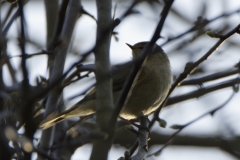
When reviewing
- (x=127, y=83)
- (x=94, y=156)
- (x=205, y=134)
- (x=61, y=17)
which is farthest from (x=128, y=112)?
(x=94, y=156)

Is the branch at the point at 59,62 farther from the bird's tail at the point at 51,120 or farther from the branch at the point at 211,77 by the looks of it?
the branch at the point at 211,77

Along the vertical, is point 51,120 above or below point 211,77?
below

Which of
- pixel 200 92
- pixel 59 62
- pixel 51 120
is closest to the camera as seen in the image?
pixel 59 62

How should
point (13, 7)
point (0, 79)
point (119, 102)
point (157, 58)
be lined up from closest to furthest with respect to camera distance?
point (0, 79) < point (119, 102) < point (13, 7) < point (157, 58)

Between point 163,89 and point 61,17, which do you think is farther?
point 163,89

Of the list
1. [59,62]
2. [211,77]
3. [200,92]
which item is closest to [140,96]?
[200,92]

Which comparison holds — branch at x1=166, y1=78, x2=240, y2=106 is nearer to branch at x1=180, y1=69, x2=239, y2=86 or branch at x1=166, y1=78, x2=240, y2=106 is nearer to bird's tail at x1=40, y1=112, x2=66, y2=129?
branch at x1=180, y1=69, x2=239, y2=86

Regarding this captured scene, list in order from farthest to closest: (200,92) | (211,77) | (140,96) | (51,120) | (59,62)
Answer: (140,96) → (211,77) → (200,92) → (51,120) → (59,62)

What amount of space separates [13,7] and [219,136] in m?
2.92

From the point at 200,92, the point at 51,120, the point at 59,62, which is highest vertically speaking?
the point at 59,62

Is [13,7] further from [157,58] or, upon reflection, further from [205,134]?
[205,134]

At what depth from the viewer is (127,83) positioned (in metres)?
2.86

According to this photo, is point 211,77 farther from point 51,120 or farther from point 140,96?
point 51,120

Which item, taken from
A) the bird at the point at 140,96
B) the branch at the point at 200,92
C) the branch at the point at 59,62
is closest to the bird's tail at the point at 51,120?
the branch at the point at 59,62
